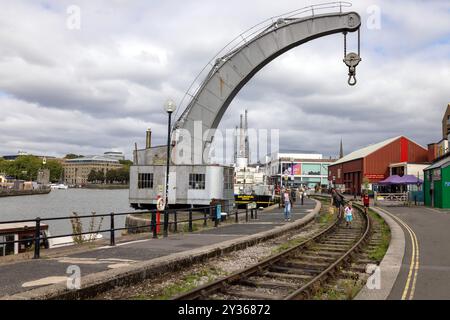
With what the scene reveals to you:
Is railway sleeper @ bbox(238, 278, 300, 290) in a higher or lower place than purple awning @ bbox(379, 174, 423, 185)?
lower

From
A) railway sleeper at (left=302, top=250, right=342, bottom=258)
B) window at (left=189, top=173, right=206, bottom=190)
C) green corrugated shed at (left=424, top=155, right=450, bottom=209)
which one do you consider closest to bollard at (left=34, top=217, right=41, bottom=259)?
railway sleeper at (left=302, top=250, right=342, bottom=258)

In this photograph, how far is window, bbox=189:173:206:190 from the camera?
3123cm

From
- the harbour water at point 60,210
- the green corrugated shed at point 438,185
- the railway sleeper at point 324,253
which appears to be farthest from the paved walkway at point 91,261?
the green corrugated shed at point 438,185

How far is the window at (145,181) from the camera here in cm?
3291

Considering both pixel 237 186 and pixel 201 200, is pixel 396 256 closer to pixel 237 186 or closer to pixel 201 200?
pixel 201 200

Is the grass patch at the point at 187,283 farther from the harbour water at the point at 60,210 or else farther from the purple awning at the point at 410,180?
the purple awning at the point at 410,180

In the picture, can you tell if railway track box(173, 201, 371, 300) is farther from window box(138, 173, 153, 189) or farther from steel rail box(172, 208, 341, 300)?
window box(138, 173, 153, 189)

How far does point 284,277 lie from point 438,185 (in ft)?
93.5

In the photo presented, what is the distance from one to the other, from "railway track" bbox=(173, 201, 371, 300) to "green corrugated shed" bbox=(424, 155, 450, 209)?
20824 mm

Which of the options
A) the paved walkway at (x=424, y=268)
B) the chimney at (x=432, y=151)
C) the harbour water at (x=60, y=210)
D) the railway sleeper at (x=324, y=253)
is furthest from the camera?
the chimney at (x=432, y=151)

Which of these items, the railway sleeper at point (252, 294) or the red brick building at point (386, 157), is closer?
the railway sleeper at point (252, 294)

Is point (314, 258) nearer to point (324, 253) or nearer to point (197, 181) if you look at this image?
point (324, 253)

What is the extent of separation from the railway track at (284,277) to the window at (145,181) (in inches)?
784
